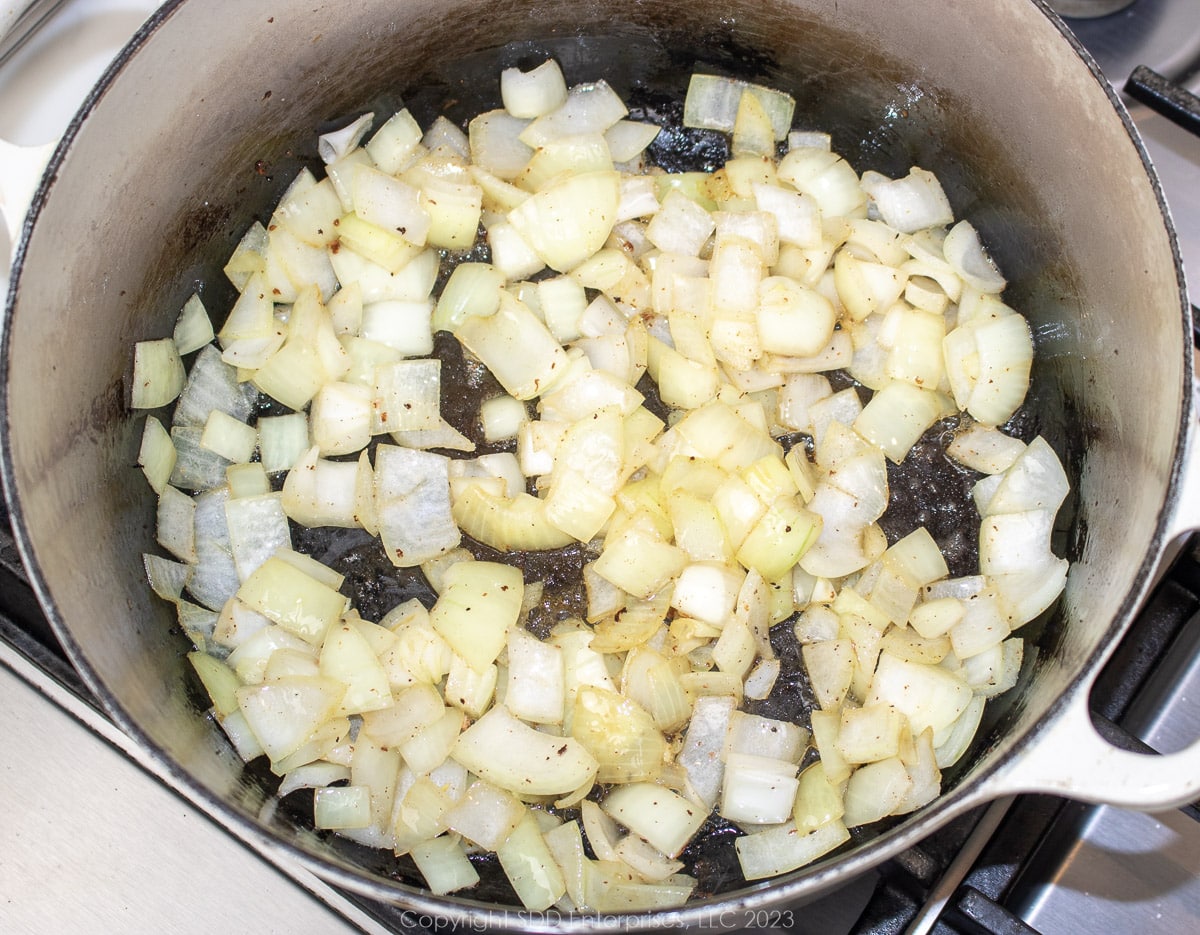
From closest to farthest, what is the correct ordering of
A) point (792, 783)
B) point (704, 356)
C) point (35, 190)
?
point (35, 190) → point (792, 783) → point (704, 356)

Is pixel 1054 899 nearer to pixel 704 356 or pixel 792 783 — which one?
pixel 792 783

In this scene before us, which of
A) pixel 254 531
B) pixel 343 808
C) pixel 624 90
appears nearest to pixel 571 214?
pixel 624 90

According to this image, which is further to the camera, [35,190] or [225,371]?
[225,371]

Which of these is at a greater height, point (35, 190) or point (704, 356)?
point (35, 190)

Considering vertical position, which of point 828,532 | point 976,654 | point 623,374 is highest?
point 623,374

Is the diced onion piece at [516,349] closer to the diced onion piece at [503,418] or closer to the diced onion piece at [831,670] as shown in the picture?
the diced onion piece at [503,418]

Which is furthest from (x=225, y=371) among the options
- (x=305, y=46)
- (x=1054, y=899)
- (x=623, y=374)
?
(x=1054, y=899)

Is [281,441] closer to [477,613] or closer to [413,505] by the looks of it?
[413,505]
